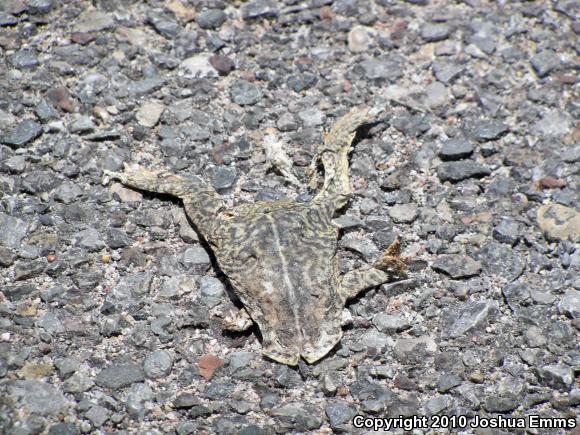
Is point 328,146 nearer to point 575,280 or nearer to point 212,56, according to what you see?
point 212,56

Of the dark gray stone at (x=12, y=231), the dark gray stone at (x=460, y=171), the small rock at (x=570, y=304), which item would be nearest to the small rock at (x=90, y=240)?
the dark gray stone at (x=12, y=231)

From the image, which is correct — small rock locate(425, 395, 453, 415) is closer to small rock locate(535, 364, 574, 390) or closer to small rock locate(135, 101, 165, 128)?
small rock locate(535, 364, 574, 390)

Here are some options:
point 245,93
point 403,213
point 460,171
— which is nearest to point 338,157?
point 403,213

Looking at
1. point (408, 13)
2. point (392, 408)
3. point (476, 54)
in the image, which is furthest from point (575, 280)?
point (408, 13)

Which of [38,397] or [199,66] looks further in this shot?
[199,66]

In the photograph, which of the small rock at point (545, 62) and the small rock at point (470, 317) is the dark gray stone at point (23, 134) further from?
the small rock at point (545, 62)

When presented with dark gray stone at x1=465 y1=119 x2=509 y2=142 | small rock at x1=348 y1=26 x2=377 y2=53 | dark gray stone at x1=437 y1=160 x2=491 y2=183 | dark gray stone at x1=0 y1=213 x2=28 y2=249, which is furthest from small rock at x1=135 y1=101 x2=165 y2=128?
dark gray stone at x1=465 y1=119 x2=509 y2=142

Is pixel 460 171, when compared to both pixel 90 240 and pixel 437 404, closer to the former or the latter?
pixel 437 404
